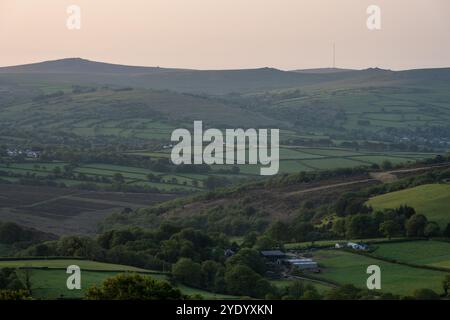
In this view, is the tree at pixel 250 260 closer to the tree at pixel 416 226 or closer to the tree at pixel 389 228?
the tree at pixel 389 228

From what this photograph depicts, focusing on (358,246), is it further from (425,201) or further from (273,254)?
(425,201)

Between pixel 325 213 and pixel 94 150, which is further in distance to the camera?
pixel 94 150

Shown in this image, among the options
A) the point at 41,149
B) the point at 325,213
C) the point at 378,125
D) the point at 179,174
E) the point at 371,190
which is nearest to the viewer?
the point at 325,213

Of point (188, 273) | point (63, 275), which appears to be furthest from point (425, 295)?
point (63, 275)

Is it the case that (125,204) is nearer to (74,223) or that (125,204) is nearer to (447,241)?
(74,223)

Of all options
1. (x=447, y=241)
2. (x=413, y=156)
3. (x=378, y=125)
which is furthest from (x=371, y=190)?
(x=378, y=125)

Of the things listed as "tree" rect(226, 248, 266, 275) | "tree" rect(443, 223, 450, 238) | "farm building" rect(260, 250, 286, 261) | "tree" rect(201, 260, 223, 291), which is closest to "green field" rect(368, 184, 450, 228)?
"tree" rect(443, 223, 450, 238)
